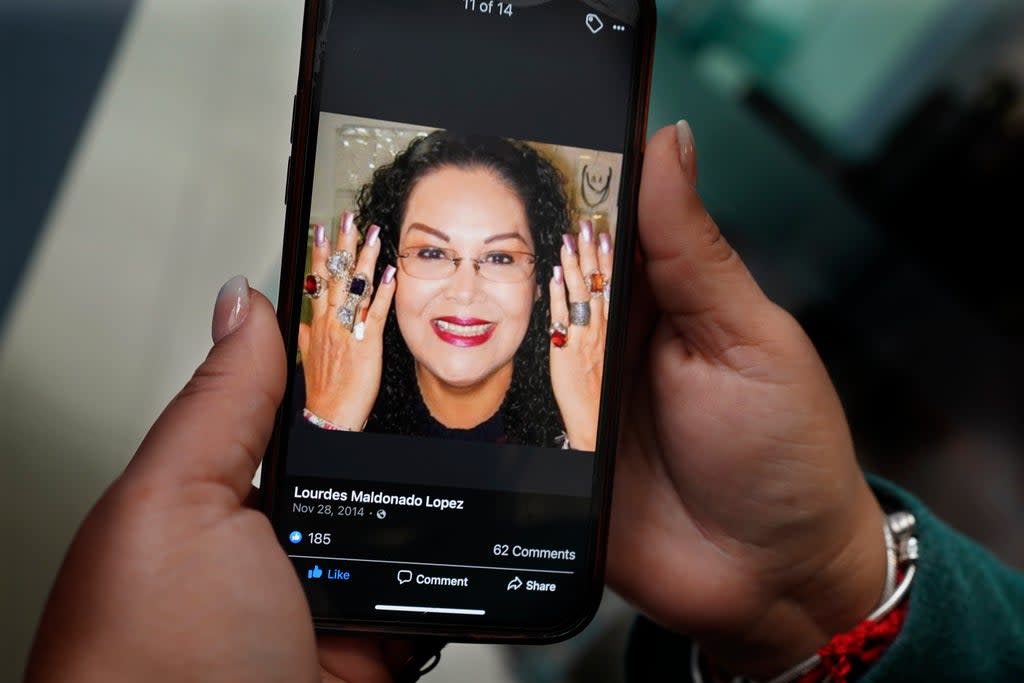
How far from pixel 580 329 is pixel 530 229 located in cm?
6

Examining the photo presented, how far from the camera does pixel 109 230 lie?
0.57 metres

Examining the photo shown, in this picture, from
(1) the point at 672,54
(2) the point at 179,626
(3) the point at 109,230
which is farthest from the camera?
(1) the point at 672,54

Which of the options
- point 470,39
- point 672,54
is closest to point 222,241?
point 470,39

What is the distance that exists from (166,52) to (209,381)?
0.34 m

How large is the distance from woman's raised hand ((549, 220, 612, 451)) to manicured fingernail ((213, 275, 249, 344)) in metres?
0.14

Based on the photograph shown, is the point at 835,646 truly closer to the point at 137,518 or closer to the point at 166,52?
the point at 137,518

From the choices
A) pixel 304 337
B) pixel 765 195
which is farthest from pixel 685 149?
pixel 765 195

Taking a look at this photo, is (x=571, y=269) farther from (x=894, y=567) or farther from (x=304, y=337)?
(x=894, y=567)

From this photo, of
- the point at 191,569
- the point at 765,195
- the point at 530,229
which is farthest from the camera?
the point at 765,195

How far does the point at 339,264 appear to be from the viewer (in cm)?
41

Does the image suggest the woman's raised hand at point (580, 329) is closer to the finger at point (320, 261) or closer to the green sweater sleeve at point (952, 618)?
the finger at point (320, 261)

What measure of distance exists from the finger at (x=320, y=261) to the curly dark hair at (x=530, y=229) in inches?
0.7

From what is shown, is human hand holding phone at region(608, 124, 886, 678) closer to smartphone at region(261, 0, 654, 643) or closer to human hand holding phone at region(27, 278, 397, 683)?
smartphone at region(261, 0, 654, 643)

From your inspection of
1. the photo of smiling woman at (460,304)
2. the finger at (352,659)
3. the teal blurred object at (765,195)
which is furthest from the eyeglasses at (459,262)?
the teal blurred object at (765,195)
